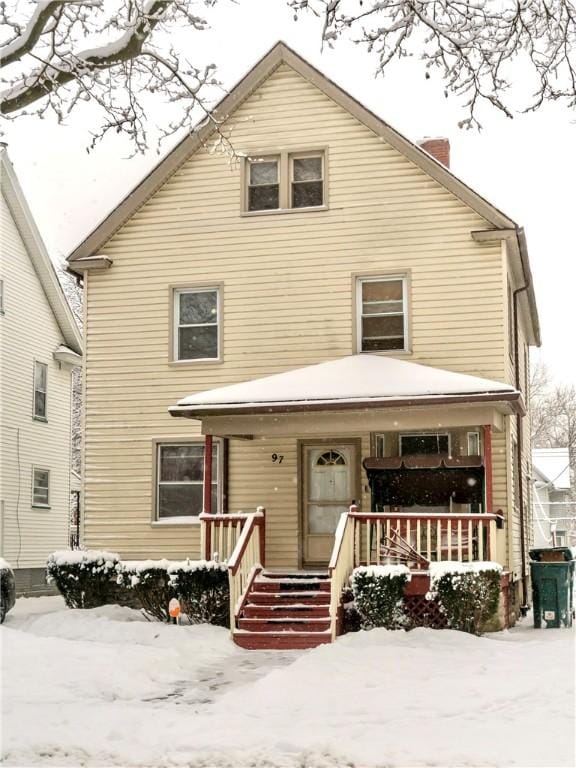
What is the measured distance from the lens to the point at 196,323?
728 inches

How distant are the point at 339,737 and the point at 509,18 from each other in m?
6.51

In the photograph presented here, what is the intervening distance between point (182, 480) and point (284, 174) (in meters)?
5.92

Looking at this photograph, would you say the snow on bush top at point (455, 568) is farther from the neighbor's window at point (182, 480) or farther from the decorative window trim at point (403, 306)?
the neighbor's window at point (182, 480)

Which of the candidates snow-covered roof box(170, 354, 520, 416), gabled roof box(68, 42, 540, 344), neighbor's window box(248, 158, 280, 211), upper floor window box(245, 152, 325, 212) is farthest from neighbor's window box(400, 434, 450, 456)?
neighbor's window box(248, 158, 280, 211)

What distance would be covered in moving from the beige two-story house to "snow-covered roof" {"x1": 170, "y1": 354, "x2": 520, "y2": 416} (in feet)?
0.18

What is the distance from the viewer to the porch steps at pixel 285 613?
1330cm

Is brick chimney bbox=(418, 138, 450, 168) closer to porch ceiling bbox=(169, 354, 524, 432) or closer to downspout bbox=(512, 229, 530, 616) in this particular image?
downspout bbox=(512, 229, 530, 616)

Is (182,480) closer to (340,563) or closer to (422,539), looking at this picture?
(422,539)

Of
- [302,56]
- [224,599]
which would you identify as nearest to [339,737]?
[224,599]

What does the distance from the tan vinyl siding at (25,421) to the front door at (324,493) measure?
10.3m

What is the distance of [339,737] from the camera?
7.64m

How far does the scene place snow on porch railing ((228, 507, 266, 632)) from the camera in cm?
1393

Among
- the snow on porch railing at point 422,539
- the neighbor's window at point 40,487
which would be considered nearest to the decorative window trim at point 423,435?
the snow on porch railing at point 422,539

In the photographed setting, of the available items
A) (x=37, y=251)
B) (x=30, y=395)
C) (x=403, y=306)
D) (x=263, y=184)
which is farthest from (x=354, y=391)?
(x=37, y=251)
